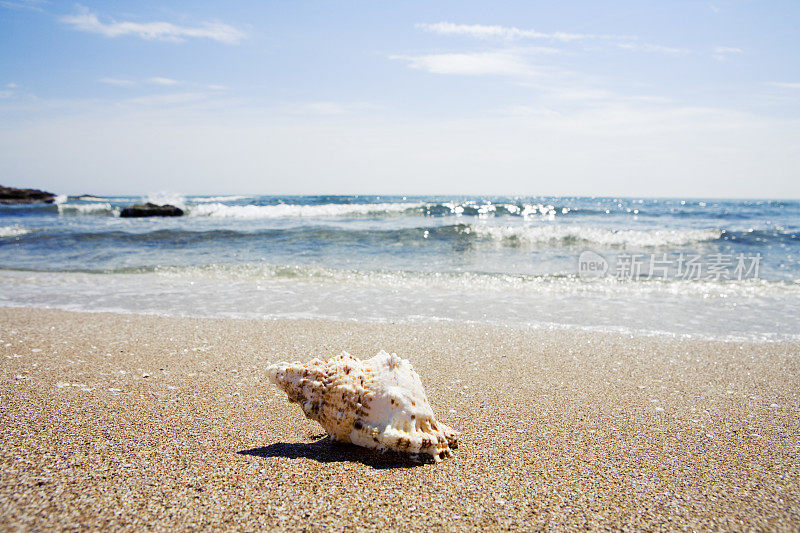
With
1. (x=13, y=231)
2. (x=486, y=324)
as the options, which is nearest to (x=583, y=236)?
(x=486, y=324)

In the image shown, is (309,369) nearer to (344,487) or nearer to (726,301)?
(344,487)

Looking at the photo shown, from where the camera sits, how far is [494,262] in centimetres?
1173

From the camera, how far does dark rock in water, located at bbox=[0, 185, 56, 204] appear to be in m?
35.7

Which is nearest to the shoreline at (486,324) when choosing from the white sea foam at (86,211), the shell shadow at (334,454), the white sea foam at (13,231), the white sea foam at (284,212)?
the shell shadow at (334,454)

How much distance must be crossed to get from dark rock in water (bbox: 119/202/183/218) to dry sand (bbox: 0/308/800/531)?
71.7ft

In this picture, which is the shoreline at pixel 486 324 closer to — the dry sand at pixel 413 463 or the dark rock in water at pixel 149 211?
the dry sand at pixel 413 463

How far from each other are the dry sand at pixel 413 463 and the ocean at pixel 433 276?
1.66 metres

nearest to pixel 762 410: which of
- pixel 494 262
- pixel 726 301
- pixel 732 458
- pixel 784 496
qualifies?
pixel 732 458

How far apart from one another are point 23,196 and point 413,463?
4400 cm

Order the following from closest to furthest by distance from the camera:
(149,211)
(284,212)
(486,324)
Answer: (486,324)
(149,211)
(284,212)

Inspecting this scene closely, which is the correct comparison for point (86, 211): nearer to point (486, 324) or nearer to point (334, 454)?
point (486, 324)

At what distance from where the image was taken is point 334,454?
2.65 metres

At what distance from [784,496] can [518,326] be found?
3.63 m

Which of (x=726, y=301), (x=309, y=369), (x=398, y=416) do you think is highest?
(x=309, y=369)
